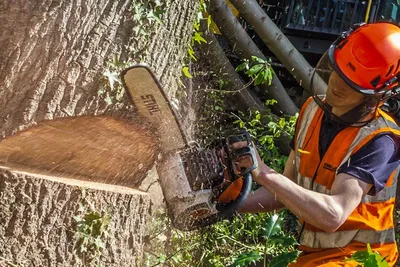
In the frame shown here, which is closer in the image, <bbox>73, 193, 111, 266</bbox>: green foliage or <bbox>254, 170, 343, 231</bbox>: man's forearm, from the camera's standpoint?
<bbox>254, 170, 343, 231</bbox>: man's forearm

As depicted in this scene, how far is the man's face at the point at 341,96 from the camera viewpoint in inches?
115

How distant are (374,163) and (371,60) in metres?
0.45

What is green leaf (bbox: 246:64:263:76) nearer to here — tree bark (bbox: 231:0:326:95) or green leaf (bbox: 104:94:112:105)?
tree bark (bbox: 231:0:326:95)

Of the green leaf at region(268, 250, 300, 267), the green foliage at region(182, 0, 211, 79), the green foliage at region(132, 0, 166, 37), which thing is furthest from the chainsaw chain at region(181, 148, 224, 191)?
the green foliage at region(182, 0, 211, 79)

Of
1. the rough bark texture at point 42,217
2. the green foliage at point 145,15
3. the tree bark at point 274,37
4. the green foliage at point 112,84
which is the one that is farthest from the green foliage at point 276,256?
the tree bark at point 274,37

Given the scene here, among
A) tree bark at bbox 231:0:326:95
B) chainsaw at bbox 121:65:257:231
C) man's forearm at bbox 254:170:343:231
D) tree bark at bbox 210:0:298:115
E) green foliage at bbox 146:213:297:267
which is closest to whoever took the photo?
man's forearm at bbox 254:170:343:231

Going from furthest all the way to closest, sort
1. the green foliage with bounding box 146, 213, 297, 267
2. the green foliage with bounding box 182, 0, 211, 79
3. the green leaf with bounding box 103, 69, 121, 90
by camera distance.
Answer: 1. the green foliage with bounding box 182, 0, 211, 79
2. the green foliage with bounding box 146, 213, 297, 267
3. the green leaf with bounding box 103, 69, 121, 90

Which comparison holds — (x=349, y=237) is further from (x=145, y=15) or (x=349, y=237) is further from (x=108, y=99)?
(x=145, y=15)

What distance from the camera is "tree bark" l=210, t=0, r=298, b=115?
17.7 feet

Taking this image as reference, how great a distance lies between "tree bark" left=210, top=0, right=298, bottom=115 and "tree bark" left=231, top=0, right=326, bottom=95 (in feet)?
0.37

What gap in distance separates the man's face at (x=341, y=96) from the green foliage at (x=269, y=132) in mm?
2038

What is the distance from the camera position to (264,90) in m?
5.98

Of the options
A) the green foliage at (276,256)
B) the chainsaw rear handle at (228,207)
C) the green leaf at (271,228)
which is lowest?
the green foliage at (276,256)

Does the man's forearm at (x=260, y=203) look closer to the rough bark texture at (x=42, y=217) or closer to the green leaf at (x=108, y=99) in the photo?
the rough bark texture at (x=42, y=217)
